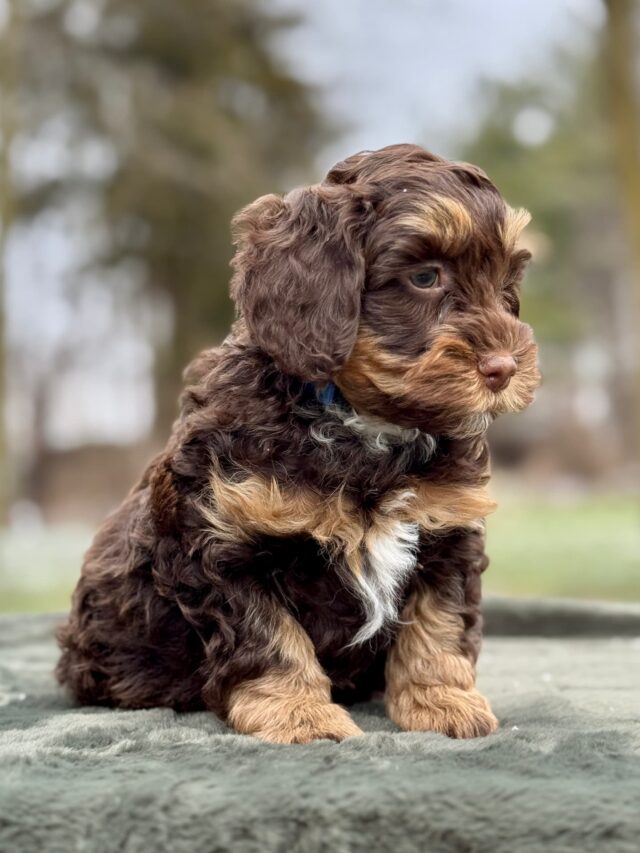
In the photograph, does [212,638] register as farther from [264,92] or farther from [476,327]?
[264,92]

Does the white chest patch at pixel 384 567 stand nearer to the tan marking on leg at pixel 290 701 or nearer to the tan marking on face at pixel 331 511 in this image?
the tan marking on face at pixel 331 511

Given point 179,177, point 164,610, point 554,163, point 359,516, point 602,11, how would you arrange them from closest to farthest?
point 359,516 < point 164,610 < point 602,11 < point 179,177 < point 554,163

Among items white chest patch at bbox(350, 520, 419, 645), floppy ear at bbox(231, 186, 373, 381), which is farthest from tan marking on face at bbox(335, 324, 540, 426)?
white chest patch at bbox(350, 520, 419, 645)

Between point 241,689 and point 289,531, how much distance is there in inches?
22.3

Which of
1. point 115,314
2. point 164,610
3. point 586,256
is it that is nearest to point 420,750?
point 164,610

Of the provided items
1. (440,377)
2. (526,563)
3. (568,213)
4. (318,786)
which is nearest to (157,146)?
(526,563)

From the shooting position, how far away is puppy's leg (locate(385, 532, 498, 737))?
3.36m

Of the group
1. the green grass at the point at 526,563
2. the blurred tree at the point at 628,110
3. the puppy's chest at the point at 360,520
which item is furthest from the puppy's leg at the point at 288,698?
the blurred tree at the point at 628,110

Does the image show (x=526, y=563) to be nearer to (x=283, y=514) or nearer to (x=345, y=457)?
(x=345, y=457)

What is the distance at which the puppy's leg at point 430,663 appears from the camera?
3359 mm

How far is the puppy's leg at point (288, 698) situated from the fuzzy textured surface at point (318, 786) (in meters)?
0.10

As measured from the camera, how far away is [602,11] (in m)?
9.57

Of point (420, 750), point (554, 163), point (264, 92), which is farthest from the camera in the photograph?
point (554, 163)

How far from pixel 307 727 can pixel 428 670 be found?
51cm
